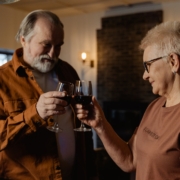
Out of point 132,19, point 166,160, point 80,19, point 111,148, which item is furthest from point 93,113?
point 80,19

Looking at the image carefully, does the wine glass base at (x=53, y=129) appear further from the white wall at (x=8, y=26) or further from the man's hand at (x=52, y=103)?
the white wall at (x=8, y=26)

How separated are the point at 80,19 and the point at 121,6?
958 millimetres

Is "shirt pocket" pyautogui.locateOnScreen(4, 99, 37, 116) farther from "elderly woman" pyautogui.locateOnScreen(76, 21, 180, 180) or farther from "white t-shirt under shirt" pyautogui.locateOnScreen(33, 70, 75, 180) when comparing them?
"elderly woman" pyautogui.locateOnScreen(76, 21, 180, 180)

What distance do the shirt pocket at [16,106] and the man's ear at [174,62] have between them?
840 mm

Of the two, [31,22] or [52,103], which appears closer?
[52,103]

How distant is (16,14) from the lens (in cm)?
652

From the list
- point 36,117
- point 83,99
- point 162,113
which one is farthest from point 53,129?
point 162,113

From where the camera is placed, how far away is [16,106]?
194 cm

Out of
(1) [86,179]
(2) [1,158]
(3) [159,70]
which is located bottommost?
(1) [86,179]

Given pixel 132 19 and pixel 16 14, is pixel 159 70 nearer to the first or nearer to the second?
pixel 132 19

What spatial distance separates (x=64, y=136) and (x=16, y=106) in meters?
0.36

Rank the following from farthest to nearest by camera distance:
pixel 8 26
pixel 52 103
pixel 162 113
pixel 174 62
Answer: pixel 8 26, pixel 52 103, pixel 162 113, pixel 174 62

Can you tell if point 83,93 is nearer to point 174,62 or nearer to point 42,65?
point 42,65

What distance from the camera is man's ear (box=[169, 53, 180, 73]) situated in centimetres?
144
